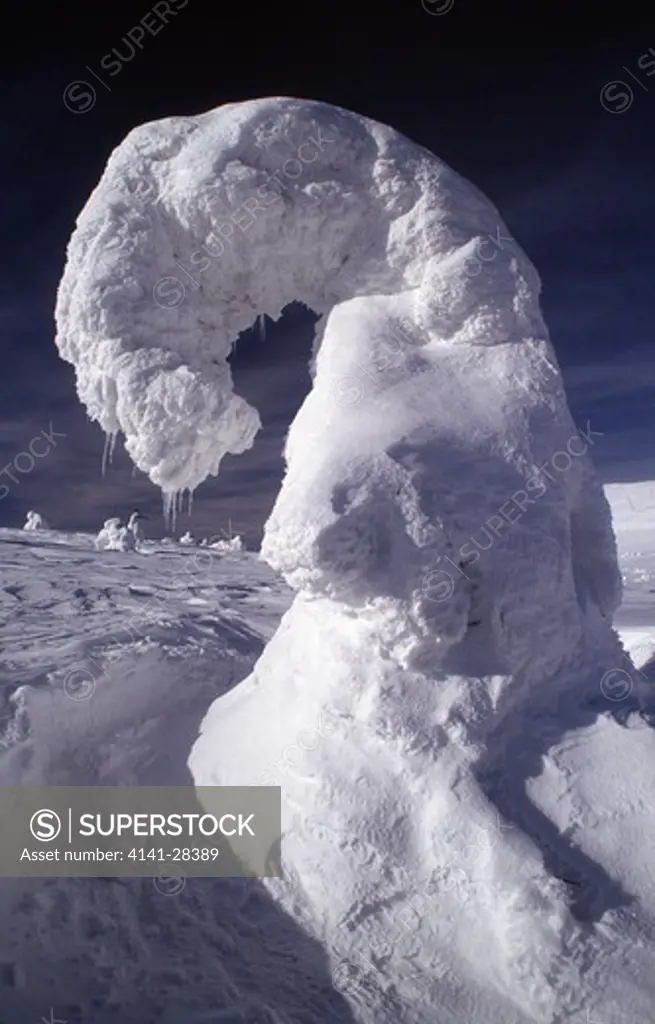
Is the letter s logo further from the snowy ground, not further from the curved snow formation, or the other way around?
the curved snow formation

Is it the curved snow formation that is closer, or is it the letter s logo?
the curved snow formation

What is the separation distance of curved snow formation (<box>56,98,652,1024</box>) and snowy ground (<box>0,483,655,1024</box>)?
0.46 ft

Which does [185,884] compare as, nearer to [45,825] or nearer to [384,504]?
[45,825]

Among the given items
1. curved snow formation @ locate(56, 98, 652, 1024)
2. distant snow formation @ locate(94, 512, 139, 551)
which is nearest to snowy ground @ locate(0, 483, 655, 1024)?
curved snow formation @ locate(56, 98, 652, 1024)

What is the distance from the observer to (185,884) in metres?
3.98

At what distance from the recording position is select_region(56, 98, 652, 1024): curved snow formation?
3502 mm

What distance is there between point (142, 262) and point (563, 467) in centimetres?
280

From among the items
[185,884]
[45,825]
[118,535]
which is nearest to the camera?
[185,884]

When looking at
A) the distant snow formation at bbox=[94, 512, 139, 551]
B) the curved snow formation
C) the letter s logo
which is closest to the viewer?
the curved snow formation

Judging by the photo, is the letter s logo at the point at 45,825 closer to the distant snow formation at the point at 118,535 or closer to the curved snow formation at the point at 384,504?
the curved snow formation at the point at 384,504

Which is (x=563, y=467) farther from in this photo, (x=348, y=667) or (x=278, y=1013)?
(x=278, y=1013)

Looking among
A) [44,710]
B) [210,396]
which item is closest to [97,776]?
[44,710]

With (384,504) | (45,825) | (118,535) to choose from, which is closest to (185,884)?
(45,825)

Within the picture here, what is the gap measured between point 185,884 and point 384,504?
7.70 ft
